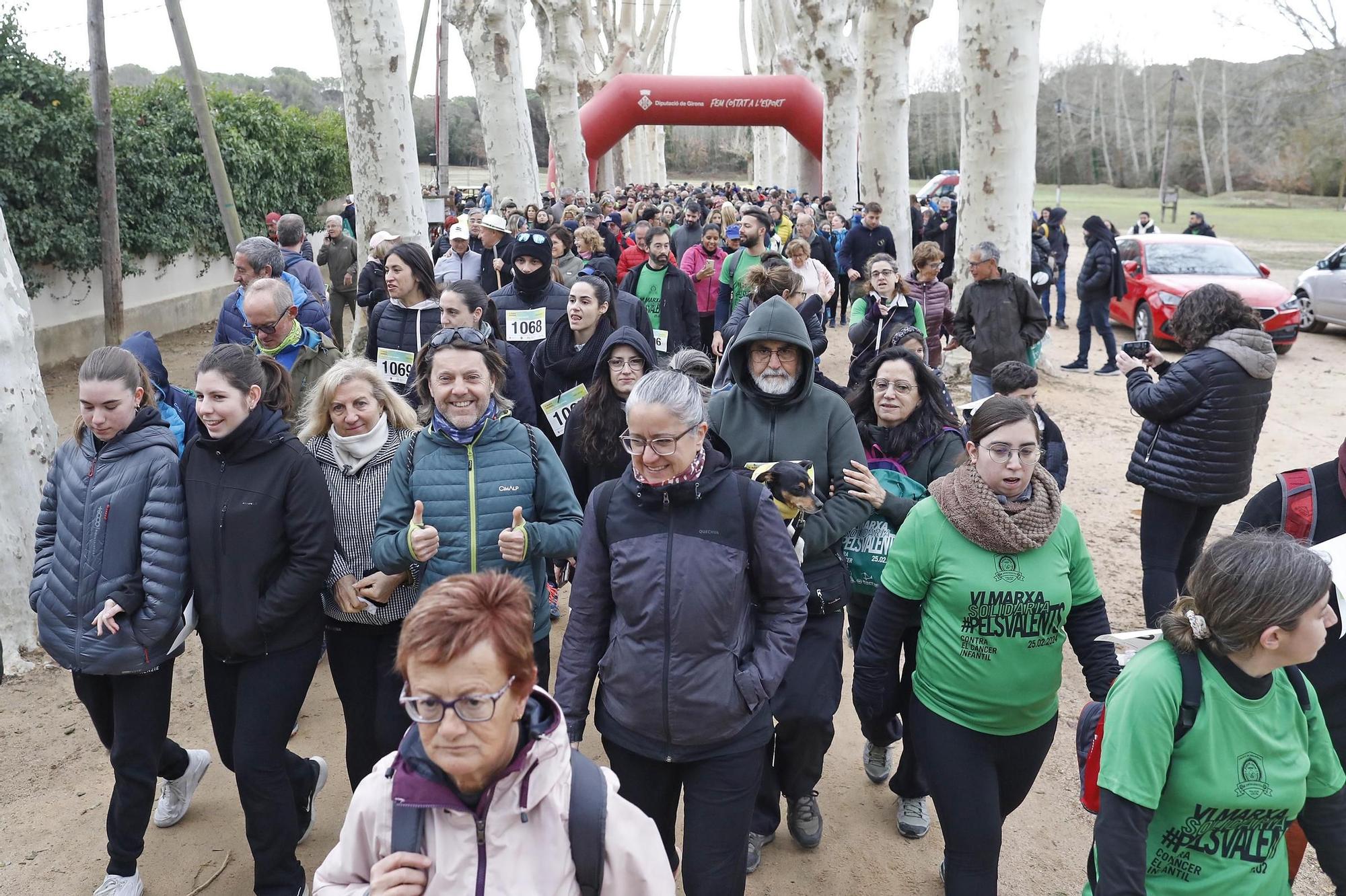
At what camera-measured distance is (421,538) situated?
3428 mm

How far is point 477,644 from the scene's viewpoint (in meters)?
1.91

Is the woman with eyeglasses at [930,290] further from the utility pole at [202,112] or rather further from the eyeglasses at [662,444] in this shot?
the utility pole at [202,112]

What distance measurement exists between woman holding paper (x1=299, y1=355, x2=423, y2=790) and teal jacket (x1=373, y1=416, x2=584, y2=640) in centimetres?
18

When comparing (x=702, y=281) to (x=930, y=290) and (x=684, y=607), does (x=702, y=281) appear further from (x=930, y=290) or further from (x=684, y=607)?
(x=684, y=607)

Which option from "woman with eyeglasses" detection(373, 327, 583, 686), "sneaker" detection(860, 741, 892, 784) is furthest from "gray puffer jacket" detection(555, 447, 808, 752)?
"sneaker" detection(860, 741, 892, 784)

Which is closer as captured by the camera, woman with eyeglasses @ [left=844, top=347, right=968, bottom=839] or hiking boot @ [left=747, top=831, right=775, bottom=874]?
hiking boot @ [left=747, top=831, right=775, bottom=874]

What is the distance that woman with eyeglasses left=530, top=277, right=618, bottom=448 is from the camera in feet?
18.7

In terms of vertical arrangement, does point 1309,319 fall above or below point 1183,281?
below

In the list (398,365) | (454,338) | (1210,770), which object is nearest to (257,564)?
(454,338)

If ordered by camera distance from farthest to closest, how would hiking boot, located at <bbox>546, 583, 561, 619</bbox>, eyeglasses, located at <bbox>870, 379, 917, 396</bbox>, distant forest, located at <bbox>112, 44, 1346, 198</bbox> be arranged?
1. distant forest, located at <bbox>112, 44, 1346, 198</bbox>
2. hiking boot, located at <bbox>546, 583, 561, 619</bbox>
3. eyeglasses, located at <bbox>870, 379, 917, 396</bbox>

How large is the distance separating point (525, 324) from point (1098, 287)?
30.8ft

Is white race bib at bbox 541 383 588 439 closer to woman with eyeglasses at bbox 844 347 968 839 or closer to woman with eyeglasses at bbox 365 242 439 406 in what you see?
woman with eyeglasses at bbox 365 242 439 406

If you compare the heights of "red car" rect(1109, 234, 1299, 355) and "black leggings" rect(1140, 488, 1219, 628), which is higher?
"red car" rect(1109, 234, 1299, 355)

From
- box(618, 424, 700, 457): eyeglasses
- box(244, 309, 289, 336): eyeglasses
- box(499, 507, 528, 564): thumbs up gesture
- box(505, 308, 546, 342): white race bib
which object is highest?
box(244, 309, 289, 336): eyeglasses
